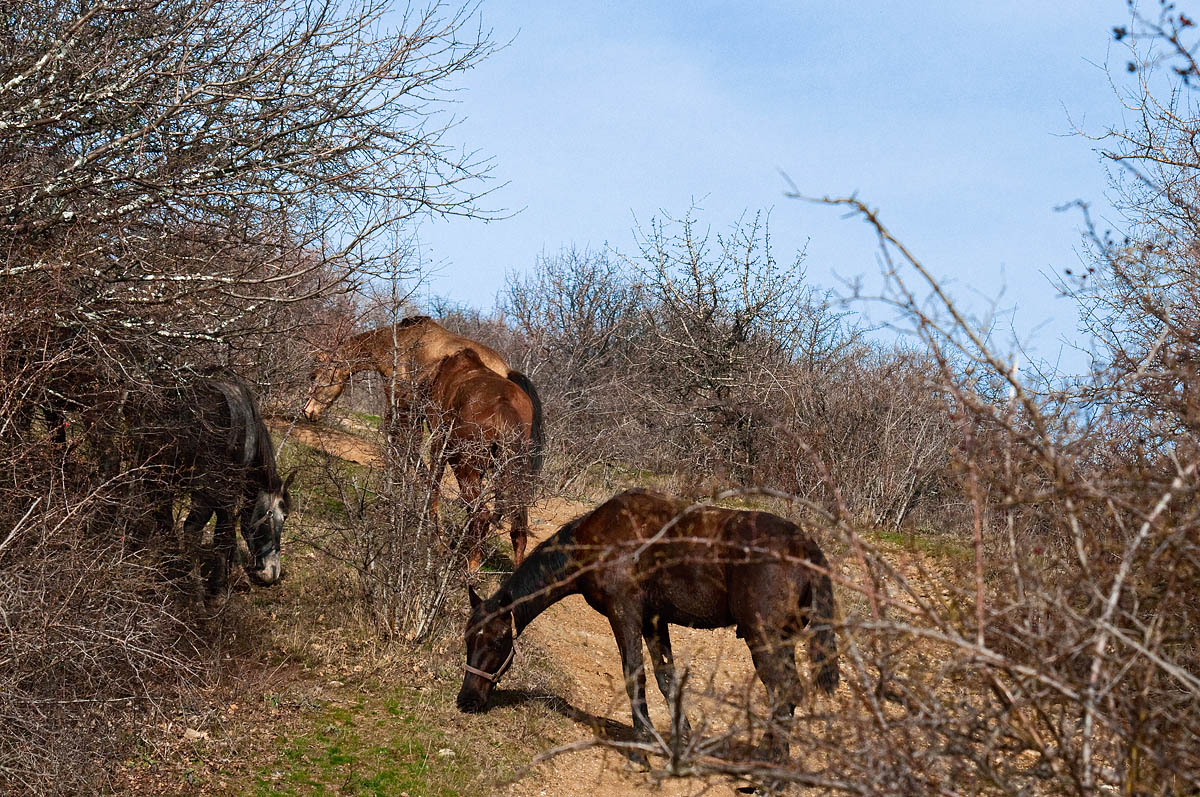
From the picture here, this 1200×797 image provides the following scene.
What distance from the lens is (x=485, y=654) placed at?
8070 millimetres

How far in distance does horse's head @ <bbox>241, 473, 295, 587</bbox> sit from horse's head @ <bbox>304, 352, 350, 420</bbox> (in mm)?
2377

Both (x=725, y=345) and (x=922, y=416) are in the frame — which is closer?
(x=922, y=416)

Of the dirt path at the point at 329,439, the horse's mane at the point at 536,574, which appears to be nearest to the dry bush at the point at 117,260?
the horse's mane at the point at 536,574

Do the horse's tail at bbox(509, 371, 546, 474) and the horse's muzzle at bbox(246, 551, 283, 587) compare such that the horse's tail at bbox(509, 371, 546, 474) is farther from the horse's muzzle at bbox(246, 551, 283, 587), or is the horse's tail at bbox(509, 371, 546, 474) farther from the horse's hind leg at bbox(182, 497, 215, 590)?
the horse's hind leg at bbox(182, 497, 215, 590)

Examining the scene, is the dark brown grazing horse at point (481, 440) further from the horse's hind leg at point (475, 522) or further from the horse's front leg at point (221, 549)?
the horse's front leg at point (221, 549)

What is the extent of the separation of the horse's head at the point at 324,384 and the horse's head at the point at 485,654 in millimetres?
4828

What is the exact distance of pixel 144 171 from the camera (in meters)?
7.72

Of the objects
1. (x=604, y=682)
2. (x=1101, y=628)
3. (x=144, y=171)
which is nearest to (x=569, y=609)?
(x=604, y=682)

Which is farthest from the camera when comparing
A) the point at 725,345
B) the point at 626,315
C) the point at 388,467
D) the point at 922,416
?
the point at 626,315

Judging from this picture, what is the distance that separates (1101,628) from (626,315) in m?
27.9

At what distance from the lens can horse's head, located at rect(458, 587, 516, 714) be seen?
26.2 ft

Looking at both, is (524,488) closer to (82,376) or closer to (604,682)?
(604,682)

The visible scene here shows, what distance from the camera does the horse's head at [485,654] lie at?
8000mm

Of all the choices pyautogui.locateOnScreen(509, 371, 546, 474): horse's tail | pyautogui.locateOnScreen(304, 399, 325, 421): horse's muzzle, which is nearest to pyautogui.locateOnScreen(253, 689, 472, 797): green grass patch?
pyautogui.locateOnScreen(509, 371, 546, 474): horse's tail
